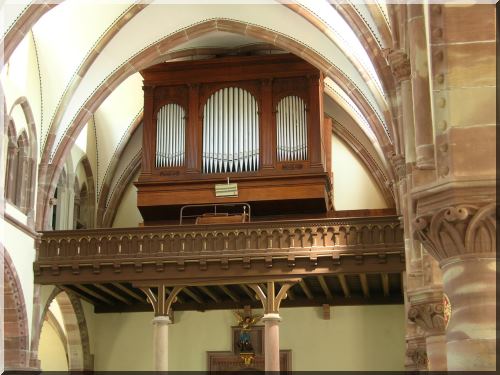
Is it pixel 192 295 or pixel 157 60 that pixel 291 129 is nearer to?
pixel 157 60

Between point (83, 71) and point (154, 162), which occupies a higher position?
point (83, 71)

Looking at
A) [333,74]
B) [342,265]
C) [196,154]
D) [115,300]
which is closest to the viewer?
[342,265]

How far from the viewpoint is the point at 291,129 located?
19.9 metres

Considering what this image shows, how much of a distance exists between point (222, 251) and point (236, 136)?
12.2ft

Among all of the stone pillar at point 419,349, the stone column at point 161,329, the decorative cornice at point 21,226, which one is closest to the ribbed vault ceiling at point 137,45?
the decorative cornice at point 21,226

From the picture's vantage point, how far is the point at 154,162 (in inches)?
795

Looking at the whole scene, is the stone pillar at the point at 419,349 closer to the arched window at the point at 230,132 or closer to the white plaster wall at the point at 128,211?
the arched window at the point at 230,132

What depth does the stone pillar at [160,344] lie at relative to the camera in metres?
17.1

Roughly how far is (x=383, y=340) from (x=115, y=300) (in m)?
6.63

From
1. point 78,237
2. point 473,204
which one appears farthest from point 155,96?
point 473,204

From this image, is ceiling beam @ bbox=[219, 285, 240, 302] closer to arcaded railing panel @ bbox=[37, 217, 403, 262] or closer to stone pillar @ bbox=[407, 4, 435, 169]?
arcaded railing panel @ bbox=[37, 217, 403, 262]

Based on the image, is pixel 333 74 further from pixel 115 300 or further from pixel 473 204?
pixel 473 204

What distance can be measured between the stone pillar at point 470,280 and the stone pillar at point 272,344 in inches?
427

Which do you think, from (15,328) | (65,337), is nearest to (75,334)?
(65,337)
